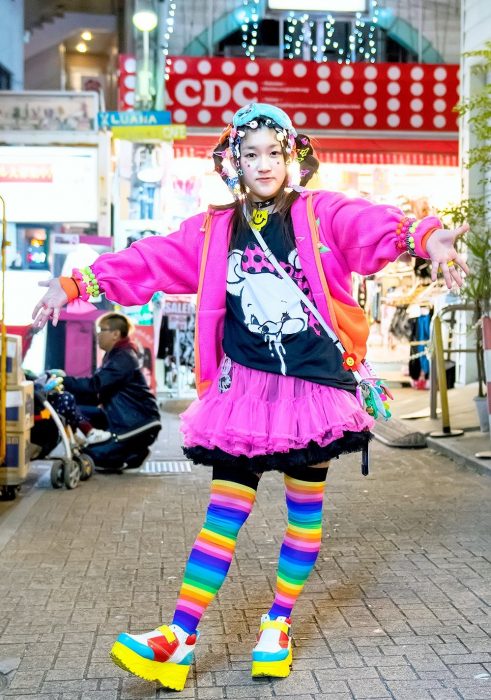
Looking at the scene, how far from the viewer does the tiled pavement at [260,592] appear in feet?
11.7

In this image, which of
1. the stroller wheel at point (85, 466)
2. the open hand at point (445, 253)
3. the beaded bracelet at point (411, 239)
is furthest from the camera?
the stroller wheel at point (85, 466)

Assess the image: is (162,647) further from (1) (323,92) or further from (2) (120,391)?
(1) (323,92)

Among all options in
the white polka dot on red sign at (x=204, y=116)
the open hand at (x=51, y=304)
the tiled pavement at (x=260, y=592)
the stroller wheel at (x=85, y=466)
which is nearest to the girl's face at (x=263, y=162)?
the open hand at (x=51, y=304)

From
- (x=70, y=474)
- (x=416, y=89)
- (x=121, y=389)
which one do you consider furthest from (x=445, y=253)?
(x=416, y=89)

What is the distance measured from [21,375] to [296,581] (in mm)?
3933

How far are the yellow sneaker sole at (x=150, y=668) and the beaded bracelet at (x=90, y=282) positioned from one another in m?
1.18

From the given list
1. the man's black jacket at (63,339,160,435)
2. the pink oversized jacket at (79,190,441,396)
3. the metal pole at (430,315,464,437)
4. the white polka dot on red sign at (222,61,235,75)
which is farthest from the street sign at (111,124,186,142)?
the pink oversized jacket at (79,190,441,396)

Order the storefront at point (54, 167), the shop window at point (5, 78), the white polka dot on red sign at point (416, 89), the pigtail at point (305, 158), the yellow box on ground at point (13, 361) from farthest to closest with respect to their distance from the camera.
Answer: the shop window at point (5, 78) → the white polka dot on red sign at point (416, 89) → the storefront at point (54, 167) → the yellow box on ground at point (13, 361) → the pigtail at point (305, 158)

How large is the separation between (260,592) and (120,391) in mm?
3903

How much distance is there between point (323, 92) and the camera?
17.0 metres

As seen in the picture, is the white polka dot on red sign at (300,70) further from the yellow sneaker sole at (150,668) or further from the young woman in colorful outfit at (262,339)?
the yellow sneaker sole at (150,668)

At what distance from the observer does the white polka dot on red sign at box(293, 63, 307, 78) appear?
16906 mm

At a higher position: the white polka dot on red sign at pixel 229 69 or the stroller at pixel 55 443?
the white polka dot on red sign at pixel 229 69

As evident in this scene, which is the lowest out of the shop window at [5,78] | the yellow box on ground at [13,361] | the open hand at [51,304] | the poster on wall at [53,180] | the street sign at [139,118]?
the yellow box on ground at [13,361]
